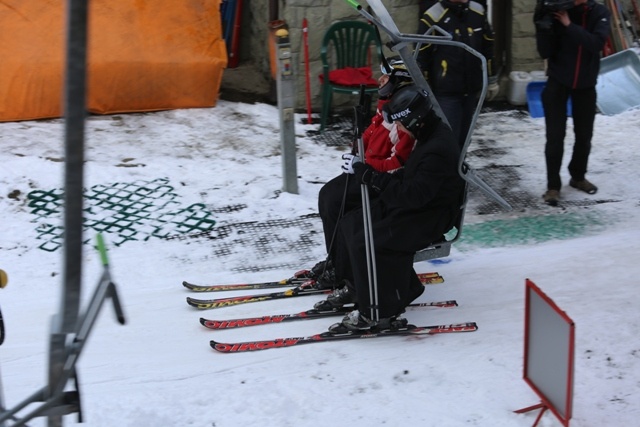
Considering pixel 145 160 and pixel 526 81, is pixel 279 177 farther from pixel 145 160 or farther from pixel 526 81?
pixel 526 81

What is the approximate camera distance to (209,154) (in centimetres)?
823

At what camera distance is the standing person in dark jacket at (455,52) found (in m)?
7.04

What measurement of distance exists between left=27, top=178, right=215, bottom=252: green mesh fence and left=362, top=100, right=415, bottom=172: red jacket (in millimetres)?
1818

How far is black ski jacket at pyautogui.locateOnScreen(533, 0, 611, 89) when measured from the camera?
22.2 ft

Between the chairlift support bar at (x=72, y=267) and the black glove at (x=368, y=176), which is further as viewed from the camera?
the black glove at (x=368, y=176)

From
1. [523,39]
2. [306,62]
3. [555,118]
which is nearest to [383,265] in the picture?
[555,118]

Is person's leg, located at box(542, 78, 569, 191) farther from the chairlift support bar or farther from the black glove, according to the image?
the chairlift support bar

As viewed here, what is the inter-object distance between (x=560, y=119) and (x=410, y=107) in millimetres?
2475

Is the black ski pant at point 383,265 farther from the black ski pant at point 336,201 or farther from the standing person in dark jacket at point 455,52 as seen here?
the standing person in dark jacket at point 455,52

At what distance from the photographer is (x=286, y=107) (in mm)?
7383

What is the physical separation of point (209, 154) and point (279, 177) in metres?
0.78

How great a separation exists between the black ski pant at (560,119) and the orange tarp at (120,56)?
3.40 meters

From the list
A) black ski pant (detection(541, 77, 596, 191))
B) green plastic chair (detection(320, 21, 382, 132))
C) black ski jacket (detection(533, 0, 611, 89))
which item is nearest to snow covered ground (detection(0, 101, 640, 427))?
black ski pant (detection(541, 77, 596, 191))

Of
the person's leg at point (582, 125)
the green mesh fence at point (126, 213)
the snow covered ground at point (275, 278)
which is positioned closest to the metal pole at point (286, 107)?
the snow covered ground at point (275, 278)
